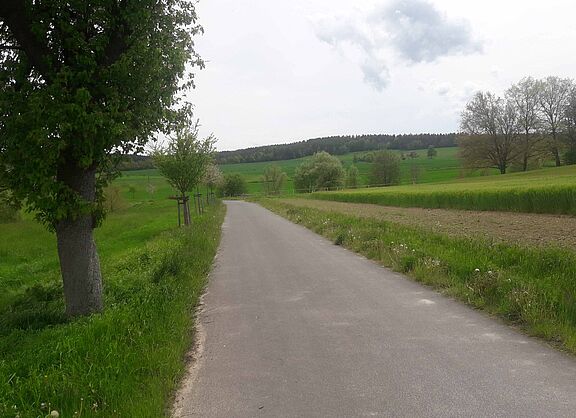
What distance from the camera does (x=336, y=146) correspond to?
155500 millimetres

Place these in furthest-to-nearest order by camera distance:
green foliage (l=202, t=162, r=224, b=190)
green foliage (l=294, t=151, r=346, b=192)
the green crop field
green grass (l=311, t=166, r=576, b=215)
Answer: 1. green foliage (l=294, t=151, r=346, b=192)
2. the green crop field
3. green foliage (l=202, t=162, r=224, b=190)
4. green grass (l=311, t=166, r=576, b=215)

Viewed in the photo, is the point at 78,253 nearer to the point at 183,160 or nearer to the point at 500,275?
the point at 500,275

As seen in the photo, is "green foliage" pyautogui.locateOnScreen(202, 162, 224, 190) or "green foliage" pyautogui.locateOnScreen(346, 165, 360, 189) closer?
"green foliage" pyautogui.locateOnScreen(202, 162, 224, 190)

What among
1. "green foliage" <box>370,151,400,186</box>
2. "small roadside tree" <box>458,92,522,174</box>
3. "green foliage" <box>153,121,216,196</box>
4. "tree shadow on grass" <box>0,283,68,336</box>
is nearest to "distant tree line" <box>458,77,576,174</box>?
"small roadside tree" <box>458,92,522,174</box>

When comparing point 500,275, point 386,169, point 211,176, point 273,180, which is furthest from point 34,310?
point 273,180

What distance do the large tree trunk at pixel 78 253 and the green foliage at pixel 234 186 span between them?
11783 cm

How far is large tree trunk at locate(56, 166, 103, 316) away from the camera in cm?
647

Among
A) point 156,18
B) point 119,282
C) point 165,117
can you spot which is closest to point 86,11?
point 156,18

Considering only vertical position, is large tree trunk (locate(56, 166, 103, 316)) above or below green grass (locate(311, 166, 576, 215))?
above

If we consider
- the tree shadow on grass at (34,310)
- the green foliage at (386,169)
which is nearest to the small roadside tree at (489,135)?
the green foliage at (386,169)

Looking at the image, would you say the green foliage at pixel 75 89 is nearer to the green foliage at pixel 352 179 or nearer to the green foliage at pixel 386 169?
the green foliage at pixel 386 169

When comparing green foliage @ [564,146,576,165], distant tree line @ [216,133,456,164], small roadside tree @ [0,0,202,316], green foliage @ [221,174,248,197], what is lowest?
green foliage @ [221,174,248,197]

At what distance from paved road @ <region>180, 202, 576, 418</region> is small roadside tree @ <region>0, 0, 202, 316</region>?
2.36m

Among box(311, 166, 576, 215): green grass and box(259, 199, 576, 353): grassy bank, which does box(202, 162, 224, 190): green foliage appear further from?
box(259, 199, 576, 353): grassy bank
